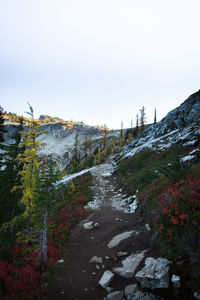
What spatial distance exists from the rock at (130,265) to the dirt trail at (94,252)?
0.17 metres

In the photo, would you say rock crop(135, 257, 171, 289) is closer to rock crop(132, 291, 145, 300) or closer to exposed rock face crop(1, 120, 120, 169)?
rock crop(132, 291, 145, 300)

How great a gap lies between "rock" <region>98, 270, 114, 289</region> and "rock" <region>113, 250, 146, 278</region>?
0.84 ft

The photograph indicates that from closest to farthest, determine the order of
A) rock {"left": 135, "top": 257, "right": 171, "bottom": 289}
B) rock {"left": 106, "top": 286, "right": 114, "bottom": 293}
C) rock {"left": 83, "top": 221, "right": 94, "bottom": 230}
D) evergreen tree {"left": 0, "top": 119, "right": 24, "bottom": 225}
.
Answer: rock {"left": 135, "top": 257, "right": 171, "bottom": 289}, rock {"left": 106, "top": 286, "right": 114, "bottom": 293}, rock {"left": 83, "top": 221, "right": 94, "bottom": 230}, evergreen tree {"left": 0, "top": 119, "right": 24, "bottom": 225}

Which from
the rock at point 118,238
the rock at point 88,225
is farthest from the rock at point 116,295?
the rock at point 88,225

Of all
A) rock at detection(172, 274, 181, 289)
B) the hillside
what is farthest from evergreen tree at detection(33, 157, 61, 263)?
rock at detection(172, 274, 181, 289)

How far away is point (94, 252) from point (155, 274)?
4.00 meters

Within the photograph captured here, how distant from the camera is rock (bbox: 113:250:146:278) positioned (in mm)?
4867

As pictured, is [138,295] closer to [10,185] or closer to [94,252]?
[94,252]

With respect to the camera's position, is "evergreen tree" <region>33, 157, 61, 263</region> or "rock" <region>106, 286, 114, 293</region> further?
"evergreen tree" <region>33, 157, 61, 263</region>

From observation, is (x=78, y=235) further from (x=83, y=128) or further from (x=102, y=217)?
(x=83, y=128)

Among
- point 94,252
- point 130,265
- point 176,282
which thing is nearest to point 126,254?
point 130,265

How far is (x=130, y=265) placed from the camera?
17.0ft

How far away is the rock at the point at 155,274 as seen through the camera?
150 inches

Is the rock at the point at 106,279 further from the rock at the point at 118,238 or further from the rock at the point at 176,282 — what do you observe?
the rock at the point at 176,282
